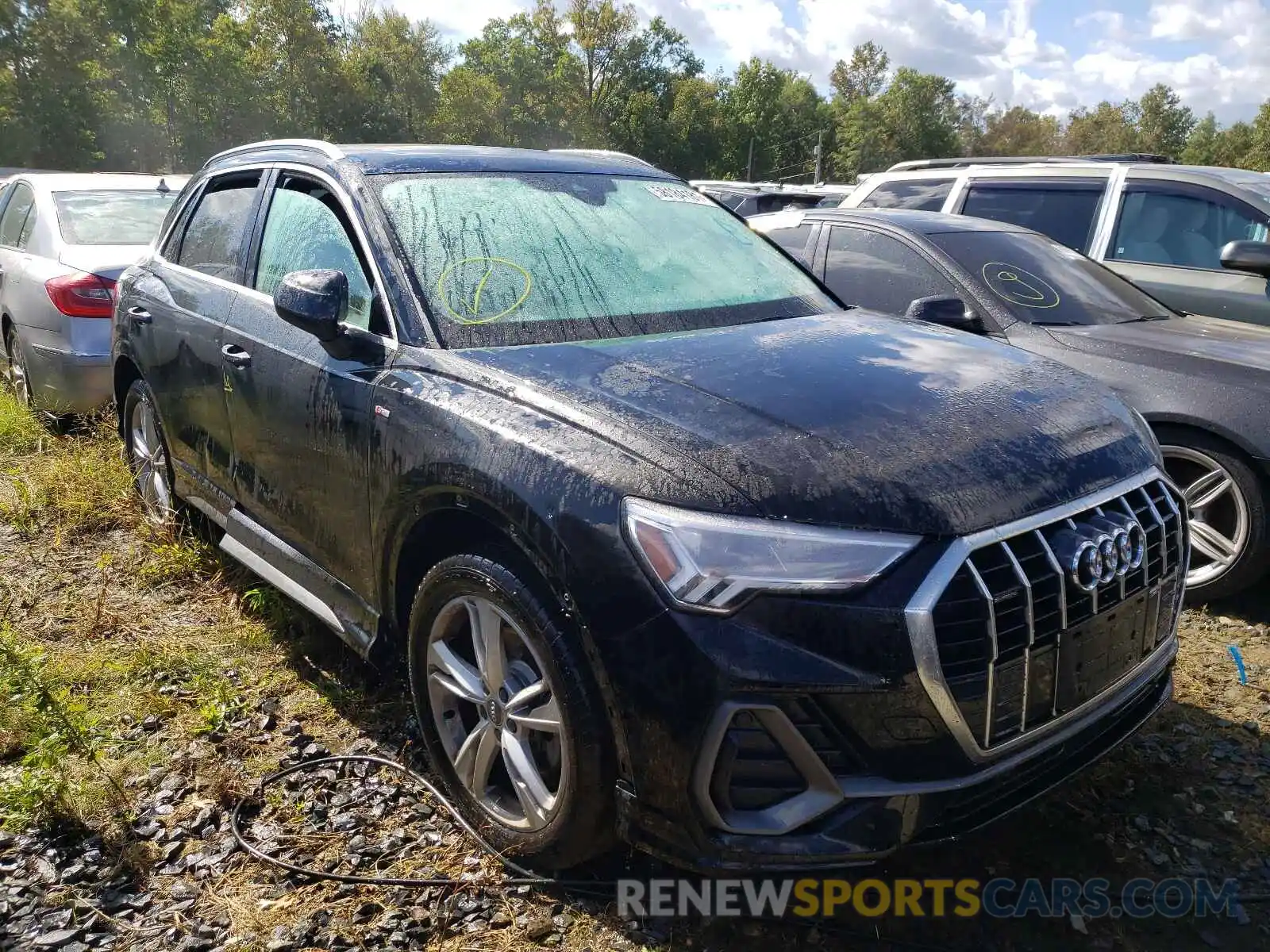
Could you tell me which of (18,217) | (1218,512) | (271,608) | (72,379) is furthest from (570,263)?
(18,217)

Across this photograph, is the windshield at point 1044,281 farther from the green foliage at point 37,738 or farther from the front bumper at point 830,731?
the green foliage at point 37,738

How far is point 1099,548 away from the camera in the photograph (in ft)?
6.88

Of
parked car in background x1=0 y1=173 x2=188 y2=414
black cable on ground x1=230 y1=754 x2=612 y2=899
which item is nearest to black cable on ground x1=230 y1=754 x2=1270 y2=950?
black cable on ground x1=230 y1=754 x2=612 y2=899

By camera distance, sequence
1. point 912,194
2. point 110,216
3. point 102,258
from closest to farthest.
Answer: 1. point 102,258
2. point 110,216
3. point 912,194

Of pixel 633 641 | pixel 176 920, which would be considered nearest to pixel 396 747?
pixel 176 920

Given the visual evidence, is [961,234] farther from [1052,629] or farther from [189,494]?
[189,494]

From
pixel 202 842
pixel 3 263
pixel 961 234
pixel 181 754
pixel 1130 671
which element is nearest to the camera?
pixel 1130 671

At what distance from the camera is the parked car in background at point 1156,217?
5695mm

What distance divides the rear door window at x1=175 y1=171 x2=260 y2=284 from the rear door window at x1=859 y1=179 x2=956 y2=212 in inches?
183

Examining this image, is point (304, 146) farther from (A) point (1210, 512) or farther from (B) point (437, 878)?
(A) point (1210, 512)

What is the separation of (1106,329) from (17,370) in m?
7.04

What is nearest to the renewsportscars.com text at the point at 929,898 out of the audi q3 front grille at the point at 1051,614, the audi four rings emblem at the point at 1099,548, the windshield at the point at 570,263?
the audi q3 front grille at the point at 1051,614

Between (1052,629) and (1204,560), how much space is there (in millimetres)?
2558

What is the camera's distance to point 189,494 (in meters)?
4.13
